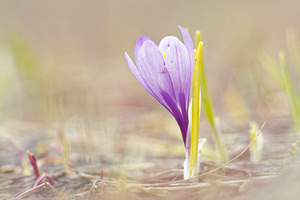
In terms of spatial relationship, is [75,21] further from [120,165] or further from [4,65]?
[120,165]

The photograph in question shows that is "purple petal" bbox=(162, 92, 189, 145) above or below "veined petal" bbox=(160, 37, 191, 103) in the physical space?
below

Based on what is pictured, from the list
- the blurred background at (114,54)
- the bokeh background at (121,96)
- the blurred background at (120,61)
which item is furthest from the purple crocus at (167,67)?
the blurred background at (114,54)

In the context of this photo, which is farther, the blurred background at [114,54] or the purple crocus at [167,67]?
the blurred background at [114,54]

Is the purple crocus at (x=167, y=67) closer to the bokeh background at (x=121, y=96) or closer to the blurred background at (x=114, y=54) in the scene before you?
the bokeh background at (x=121, y=96)

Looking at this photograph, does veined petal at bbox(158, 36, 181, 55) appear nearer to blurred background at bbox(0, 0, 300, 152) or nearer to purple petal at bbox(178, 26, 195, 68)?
purple petal at bbox(178, 26, 195, 68)

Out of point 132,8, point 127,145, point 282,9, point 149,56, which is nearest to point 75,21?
point 132,8

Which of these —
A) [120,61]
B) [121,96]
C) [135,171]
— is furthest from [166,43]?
[120,61]

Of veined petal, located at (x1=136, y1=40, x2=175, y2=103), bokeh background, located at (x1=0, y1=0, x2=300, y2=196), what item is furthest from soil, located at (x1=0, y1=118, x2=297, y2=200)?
veined petal, located at (x1=136, y1=40, x2=175, y2=103)
